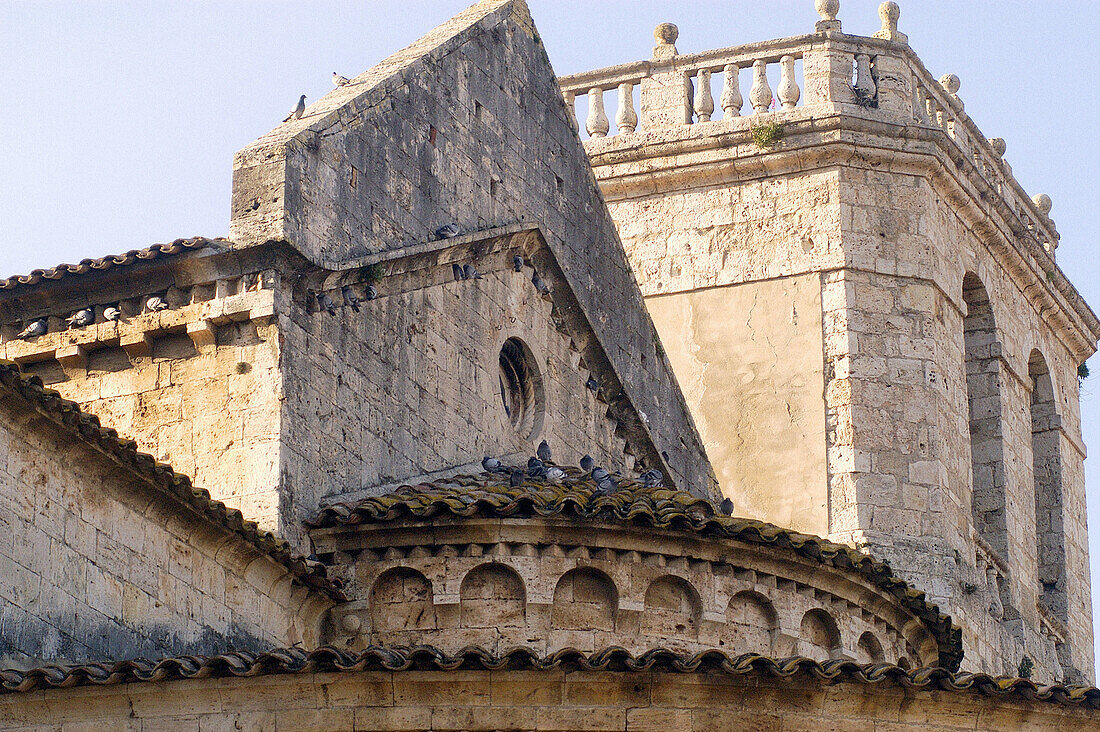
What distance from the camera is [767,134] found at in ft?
65.7

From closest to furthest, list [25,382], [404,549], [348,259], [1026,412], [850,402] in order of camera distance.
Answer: [25,382], [404,549], [348,259], [850,402], [1026,412]

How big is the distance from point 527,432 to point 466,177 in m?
1.77

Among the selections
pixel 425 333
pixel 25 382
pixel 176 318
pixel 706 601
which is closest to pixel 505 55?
pixel 425 333

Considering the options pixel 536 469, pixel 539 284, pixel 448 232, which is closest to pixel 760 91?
pixel 539 284

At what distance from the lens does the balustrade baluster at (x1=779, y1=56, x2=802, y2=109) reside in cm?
2016

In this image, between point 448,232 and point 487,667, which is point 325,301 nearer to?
point 448,232

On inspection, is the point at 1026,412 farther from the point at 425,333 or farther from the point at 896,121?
the point at 425,333

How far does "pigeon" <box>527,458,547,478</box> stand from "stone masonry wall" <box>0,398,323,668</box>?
1.67 metres

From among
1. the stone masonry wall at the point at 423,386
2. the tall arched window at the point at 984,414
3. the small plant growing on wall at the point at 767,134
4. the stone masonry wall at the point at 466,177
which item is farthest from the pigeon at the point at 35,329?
the tall arched window at the point at 984,414

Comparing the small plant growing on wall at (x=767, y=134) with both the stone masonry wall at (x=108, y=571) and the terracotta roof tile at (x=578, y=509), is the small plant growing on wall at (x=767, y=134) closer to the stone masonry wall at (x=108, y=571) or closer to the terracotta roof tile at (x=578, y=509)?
the terracotta roof tile at (x=578, y=509)

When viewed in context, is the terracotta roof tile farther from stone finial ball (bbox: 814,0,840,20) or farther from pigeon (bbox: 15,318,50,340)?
stone finial ball (bbox: 814,0,840,20)

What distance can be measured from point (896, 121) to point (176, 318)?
30.9ft

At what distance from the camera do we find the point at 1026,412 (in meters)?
21.5

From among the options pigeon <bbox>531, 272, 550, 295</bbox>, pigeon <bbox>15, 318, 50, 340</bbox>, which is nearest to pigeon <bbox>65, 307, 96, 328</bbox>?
pigeon <bbox>15, 318, 50, 340</bbox>
